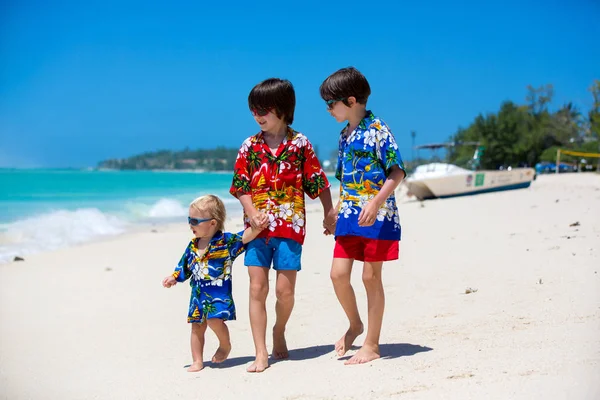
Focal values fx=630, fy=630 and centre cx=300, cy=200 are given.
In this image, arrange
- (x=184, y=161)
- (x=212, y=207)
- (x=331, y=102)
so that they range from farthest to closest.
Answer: (x=184, y=161) < (x=212, y=207) < (x=331, y=102)

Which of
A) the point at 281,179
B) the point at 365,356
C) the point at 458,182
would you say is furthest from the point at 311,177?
the point at 458,182

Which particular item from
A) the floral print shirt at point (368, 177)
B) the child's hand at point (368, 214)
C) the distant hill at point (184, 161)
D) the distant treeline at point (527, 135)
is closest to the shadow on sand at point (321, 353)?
the floral print shirt at point (368, 177)

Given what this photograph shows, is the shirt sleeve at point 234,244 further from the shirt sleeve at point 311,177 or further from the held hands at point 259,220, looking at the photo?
the shirt sleeve at point 311,177

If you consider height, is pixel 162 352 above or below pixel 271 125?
below

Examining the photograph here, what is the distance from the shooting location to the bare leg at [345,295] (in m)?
3.47

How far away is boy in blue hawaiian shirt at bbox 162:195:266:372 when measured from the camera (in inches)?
140

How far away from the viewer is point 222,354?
370cm

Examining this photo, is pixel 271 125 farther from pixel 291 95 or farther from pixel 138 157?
pixel 138 157

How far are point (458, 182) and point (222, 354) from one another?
1415cm

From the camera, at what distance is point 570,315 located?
12.2 ft

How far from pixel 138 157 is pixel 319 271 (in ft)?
544

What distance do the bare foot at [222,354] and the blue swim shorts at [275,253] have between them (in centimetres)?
54

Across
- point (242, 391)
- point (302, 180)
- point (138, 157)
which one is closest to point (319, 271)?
point (302, 180)

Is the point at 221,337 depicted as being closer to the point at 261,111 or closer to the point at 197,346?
the point at 197,346
